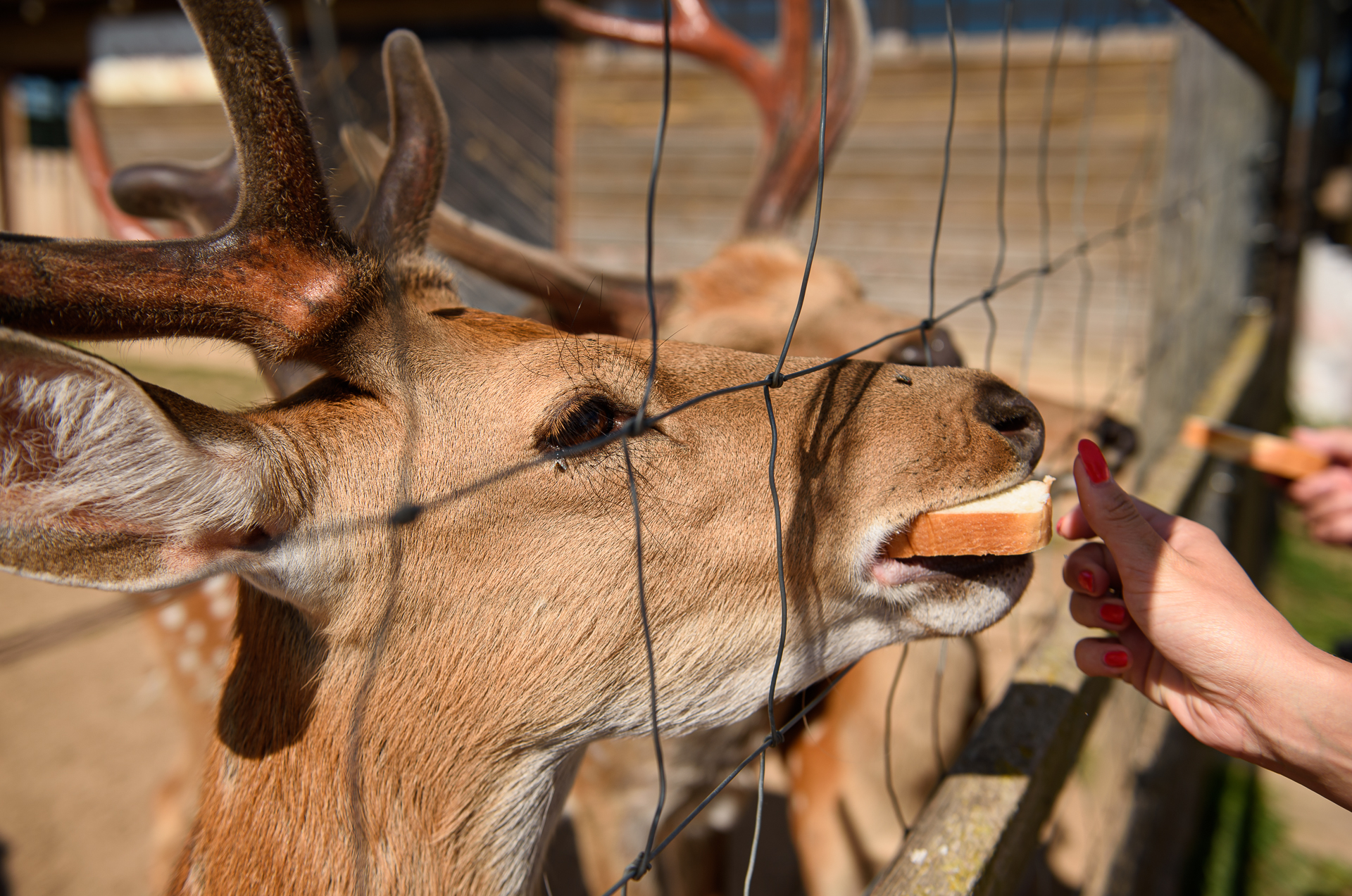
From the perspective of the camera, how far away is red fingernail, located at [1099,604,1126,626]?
1.38 metres

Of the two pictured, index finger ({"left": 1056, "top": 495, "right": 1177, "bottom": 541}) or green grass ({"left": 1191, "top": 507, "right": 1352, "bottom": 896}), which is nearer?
index finger ({"left": 1056, "top": 495, "right": 1177, "bottom": 541})

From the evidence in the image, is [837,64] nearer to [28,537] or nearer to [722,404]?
[722,404]

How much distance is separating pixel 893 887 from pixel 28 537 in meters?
1.21

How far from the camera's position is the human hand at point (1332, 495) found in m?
2.06

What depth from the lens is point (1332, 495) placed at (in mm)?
2080

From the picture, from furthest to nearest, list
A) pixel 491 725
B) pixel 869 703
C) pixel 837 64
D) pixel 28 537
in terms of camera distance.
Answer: pixel 837 64 < pixel 869 703 < pixel 491 725 < pixel 28 537

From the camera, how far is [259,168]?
1187 mm

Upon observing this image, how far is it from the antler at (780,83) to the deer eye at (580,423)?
218 cm

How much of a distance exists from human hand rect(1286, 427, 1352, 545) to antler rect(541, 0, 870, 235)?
1836mm

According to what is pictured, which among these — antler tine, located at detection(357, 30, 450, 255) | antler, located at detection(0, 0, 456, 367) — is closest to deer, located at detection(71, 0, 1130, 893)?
antler tine, located at detection(357, 30, 450, 255)

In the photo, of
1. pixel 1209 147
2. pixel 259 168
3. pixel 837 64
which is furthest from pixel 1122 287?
pixel 259 168

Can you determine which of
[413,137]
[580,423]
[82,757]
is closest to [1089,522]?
[580,423]

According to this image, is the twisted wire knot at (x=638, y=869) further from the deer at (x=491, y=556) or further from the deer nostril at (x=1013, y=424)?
the deer nostril at (x=1013, y=424)

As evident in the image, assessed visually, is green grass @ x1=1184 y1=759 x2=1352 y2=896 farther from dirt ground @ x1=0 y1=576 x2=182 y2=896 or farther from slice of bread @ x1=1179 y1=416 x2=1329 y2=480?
dirt ground @ x1=0 y1=576 x2=182 y2=896
